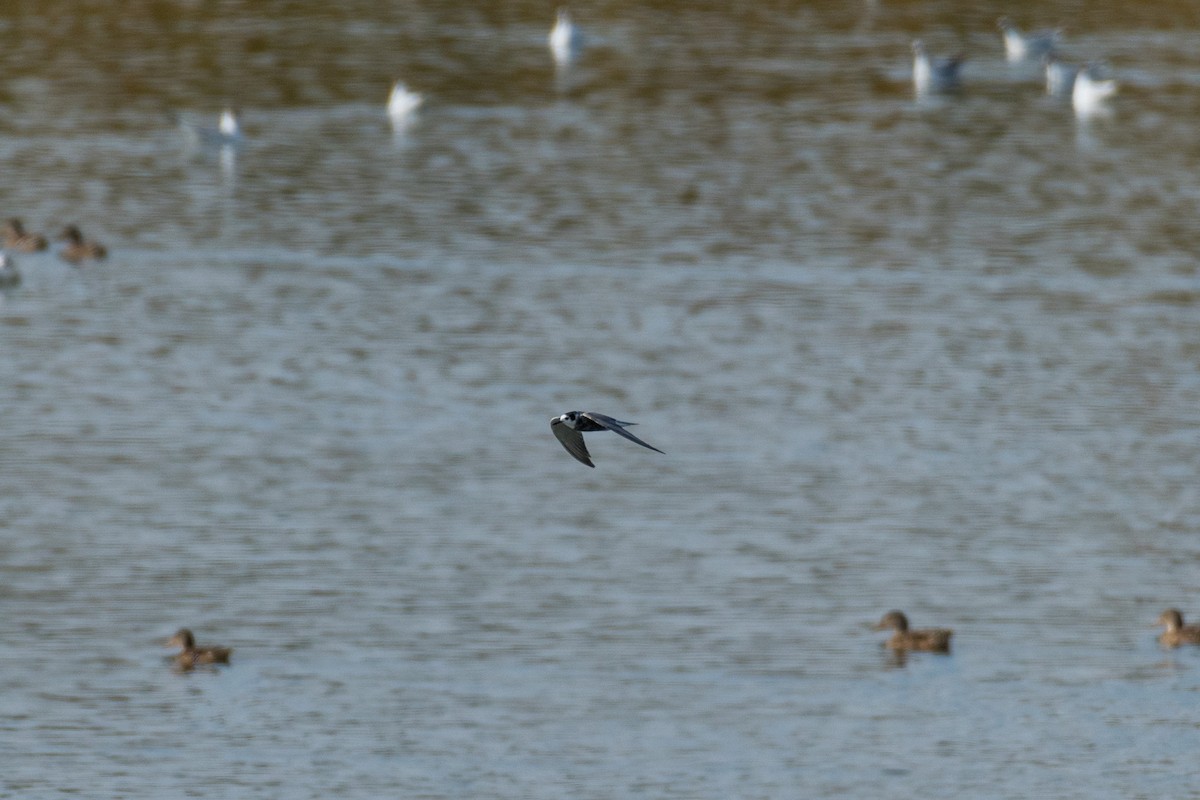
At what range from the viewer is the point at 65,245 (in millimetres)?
40531

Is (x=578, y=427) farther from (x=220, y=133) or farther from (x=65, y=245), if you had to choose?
(x=220, y=133)

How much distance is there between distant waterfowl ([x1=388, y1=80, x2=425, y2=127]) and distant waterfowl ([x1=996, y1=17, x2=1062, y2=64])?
15.0 metres

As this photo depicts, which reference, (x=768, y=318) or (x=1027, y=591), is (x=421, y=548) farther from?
(x=768, y=318)

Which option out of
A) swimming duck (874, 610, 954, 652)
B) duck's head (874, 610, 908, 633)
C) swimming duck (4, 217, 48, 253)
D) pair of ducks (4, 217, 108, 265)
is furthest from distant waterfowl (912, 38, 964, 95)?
swimming duck (874, 610, 954, 652)

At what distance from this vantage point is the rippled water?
22.0 meters

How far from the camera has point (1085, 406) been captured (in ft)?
106

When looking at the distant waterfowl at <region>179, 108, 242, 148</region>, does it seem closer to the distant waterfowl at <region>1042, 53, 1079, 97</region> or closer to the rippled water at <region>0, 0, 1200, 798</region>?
the rippled water at <region>0, 0, 1200, 798</region>

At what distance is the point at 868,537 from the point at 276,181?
74.2 ft

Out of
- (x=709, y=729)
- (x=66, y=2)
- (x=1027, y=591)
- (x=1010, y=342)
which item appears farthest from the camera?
(x=66, y=2)

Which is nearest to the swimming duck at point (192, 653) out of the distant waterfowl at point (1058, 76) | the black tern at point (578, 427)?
the black tern at point (578, 427)

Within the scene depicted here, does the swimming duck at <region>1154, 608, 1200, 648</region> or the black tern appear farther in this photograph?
the swimming duck at <region>1154, 608, 1200, 648</region>

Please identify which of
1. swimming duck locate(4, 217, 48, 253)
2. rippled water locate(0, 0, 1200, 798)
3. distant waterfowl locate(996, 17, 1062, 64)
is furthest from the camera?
distant waterfowl locate(996, 17, 1062, 64)

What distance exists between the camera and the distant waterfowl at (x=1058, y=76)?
55.7 metres

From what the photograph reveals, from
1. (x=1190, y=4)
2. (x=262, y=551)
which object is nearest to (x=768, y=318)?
(x=262, y=551)
